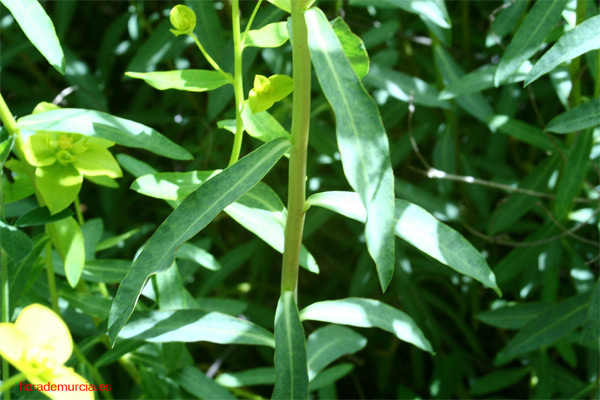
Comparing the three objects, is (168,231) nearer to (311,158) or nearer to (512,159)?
(311,158)

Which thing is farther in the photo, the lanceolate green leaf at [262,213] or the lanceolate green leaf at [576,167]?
the lanceolate green leaf at [576,167]

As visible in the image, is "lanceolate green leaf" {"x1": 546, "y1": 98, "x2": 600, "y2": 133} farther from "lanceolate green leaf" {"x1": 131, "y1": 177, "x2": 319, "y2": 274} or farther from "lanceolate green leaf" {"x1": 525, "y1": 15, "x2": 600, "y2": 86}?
"lanceolate green leaf" {"x1": 131, "y1": 177, "x2": 319, "y2": 274}

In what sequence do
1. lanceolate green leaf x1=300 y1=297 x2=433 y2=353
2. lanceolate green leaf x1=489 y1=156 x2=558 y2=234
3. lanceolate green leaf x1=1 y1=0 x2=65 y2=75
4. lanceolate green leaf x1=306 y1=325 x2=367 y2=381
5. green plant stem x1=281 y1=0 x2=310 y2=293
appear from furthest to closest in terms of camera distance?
lanceolate green leaf x1=489 y1=156 x2=558 y2=234, lanceolate green leaf x1=306 y1=325 x2=367 y2=381, lanceolate green leaf x1=300 y1=297 x2=433 y2=353, lanceolate green leaf x1=1 y1=0 x2=65 y2=75, green plant stem x1=281 y1=0 x2=310 y2=293

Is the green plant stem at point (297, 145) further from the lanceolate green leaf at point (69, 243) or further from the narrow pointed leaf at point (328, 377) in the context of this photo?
the narrow pointed leaf at point (328, 377)

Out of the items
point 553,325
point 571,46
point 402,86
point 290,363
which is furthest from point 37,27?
point 553,325

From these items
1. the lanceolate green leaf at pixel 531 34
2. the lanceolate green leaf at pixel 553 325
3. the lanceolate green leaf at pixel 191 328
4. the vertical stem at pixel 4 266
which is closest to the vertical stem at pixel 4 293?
the vertical stem at pixel 4 266

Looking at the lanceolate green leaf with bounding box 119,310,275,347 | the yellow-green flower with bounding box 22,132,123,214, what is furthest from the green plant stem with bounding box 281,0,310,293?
the yellow-green flower with bounding box 22,132,123,214
